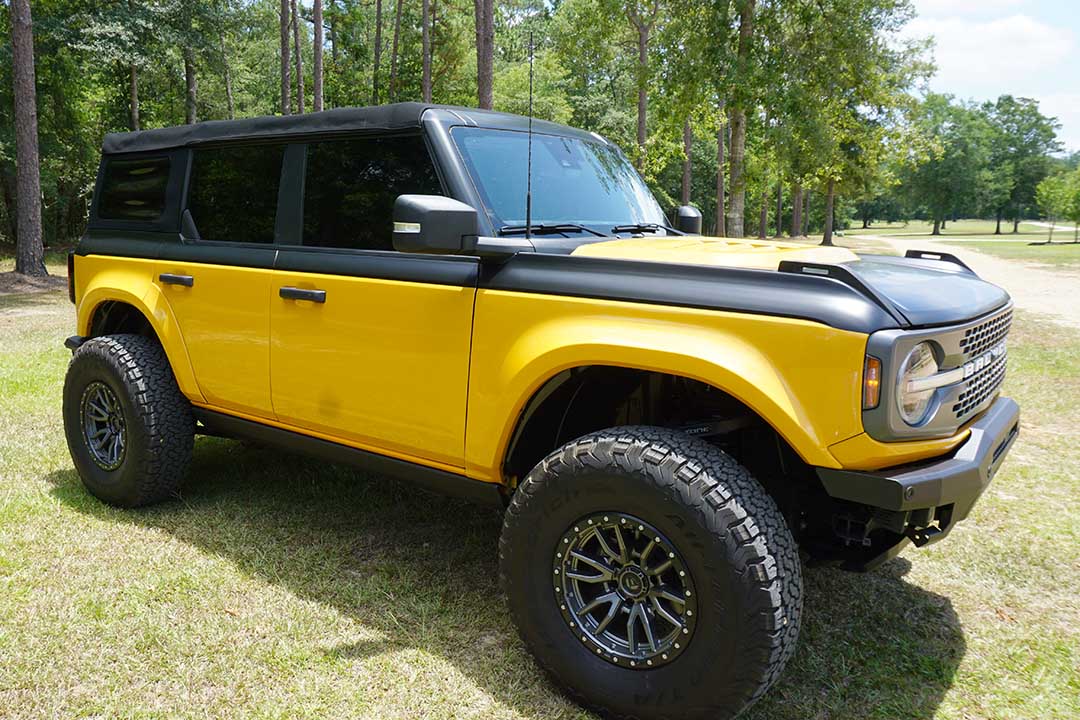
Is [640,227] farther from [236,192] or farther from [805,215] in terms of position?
[805,215]

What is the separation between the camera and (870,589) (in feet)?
12.2

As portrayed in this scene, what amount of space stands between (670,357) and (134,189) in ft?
11.1

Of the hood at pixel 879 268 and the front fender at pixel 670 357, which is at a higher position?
the hood at pixel 879 268

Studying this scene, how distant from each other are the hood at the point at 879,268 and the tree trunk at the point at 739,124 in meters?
10.6

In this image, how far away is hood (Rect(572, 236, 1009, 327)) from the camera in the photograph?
7.98 feet

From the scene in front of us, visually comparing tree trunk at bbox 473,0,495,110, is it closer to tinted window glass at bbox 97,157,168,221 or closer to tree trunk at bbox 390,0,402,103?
tinted window glass at bbox 97,157,168,221

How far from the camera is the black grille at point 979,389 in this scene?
261 cm

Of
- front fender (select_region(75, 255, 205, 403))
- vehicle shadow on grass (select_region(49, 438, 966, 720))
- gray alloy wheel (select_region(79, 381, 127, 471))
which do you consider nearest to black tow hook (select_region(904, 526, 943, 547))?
vehicle shadow on grass (select_region(49, 438, 966, 720))

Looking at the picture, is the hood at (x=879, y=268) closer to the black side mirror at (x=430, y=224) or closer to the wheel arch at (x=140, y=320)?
the black side mirror at (x=430, y=224)

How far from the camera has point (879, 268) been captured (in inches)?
116

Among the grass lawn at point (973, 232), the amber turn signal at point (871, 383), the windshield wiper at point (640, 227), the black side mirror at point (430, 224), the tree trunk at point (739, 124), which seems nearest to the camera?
the amber turn signal at point (871, 383)

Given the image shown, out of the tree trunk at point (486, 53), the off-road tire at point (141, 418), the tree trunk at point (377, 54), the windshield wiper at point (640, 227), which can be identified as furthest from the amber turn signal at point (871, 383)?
the tree trunk at point (377, 54)

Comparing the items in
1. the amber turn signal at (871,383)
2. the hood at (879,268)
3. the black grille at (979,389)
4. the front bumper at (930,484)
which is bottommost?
the front bumper at (930,484)

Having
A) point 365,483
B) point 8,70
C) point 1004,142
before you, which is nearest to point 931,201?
point 1004,142
